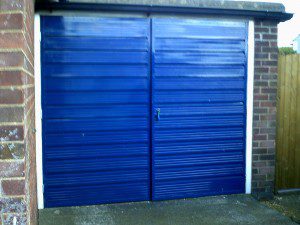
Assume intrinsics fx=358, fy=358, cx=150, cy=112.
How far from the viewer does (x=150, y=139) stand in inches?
206

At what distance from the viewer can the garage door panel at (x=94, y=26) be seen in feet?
15.8

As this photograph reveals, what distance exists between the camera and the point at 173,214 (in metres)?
4.84

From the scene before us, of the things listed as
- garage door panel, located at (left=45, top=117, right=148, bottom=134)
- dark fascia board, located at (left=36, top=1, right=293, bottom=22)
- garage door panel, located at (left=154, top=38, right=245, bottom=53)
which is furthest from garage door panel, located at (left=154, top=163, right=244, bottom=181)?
dark fascia board, located at (left=36, top=1, right=293, bottom=22)

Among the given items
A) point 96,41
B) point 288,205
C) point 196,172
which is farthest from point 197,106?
point 288,205

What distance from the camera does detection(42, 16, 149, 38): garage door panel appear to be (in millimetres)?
4805

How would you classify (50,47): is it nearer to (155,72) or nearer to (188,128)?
(155,72)

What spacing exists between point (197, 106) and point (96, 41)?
1.74 meters

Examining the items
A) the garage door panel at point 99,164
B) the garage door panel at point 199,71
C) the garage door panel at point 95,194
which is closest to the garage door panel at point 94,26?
the garage door panel at point 199,71

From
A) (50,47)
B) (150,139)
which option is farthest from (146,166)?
(50,47)

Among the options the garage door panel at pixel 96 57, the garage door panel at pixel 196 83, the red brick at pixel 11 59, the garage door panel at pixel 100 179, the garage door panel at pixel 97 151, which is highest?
the garage door panel at pixel 96 57

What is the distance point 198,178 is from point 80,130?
6.27 ft

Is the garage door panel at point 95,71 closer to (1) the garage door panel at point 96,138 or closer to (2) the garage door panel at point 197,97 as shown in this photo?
(2) the garage door panel at point 197,97

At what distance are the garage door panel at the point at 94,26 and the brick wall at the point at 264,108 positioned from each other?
1.80 m

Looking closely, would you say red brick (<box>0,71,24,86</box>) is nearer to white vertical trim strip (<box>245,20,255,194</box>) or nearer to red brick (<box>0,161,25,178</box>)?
red brick (<box>0,161,25,178</box>)
